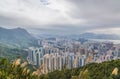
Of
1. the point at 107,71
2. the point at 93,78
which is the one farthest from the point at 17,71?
the point at 107,71

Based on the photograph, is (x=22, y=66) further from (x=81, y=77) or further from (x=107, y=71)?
(x=107, y=71)

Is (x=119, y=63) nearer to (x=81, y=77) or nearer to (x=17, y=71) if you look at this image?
(x=17, y=71)

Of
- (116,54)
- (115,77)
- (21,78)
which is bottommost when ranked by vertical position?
(116,54)

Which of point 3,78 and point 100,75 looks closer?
point 3,78

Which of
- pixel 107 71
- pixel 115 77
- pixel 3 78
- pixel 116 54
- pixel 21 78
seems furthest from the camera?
pixel 116 54

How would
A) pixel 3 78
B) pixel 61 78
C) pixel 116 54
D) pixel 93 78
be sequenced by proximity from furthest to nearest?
1. pixel 116 54
2. pixel 61 78
3. pixel 93 78
4. pixel 3 78

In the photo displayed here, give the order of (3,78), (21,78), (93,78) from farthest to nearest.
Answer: (93,78), (21,78), (3,78)

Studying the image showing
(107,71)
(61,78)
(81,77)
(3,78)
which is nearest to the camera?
(81,77)

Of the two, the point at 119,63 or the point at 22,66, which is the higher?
the point at 22,66

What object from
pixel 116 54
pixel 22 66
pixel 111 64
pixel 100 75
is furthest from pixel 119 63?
pixel 116 54
